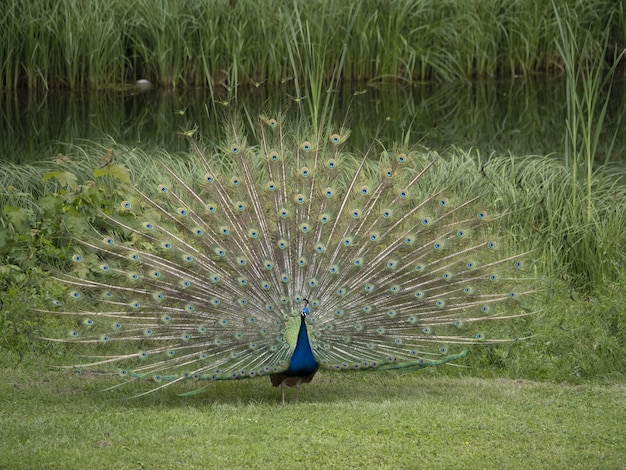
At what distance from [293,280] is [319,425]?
0.99 m

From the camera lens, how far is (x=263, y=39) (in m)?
18.7

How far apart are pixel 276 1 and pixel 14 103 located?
4580 mm

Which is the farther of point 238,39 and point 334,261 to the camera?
point 238,39

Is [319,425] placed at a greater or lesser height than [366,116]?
lesser

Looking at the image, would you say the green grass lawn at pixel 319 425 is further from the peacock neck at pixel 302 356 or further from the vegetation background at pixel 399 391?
the peacock neck at pixel 302 356

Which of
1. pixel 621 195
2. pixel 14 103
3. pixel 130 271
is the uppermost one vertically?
pixel 14 103

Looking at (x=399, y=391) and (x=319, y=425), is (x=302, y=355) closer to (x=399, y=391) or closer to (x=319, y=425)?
(x=319, y=425)

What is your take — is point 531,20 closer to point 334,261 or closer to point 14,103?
point 14,103

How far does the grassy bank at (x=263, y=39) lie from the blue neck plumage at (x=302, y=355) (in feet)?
37.5

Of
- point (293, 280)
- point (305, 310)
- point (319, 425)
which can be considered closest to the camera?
point (319, 425)

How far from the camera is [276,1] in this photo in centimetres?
1866

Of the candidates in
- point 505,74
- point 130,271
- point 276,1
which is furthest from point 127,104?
point 130,271

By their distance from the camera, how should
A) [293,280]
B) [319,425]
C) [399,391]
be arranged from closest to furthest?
[319,425]
[293,280]
[399,391]

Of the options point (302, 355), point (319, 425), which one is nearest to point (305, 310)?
point (302, 355)
